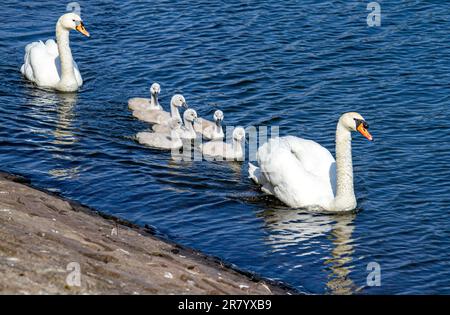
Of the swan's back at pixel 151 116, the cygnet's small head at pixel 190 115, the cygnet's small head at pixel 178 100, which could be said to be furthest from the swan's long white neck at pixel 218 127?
the swan's back at pixel 151 116

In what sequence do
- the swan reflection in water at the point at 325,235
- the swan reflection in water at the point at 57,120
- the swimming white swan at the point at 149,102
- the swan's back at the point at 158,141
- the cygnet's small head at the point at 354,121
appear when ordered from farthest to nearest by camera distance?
the swimming white swan at the point at 149,102
the swan's back at the point at 158,141
the swan reflection in water at the point at 57,120
the cygnet's small head at the point at 354,121
the swan reflection in water at the point at 325,235

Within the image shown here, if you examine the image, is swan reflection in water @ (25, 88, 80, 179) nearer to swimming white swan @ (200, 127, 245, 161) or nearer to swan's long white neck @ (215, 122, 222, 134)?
swimming white swan @ (200, 127, 245, 161)

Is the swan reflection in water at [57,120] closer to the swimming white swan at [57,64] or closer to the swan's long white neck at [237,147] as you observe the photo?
the swimming white swan at [57,64]

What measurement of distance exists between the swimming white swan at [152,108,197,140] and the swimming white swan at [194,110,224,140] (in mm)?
202

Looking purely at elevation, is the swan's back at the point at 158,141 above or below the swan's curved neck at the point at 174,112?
below

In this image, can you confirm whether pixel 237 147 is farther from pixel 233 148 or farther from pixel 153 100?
pixel 153 100

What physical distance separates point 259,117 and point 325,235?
5.27 meters

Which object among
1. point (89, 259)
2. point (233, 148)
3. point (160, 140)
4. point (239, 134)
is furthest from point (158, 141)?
point (89, 259)

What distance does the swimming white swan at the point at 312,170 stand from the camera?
51.6 feet

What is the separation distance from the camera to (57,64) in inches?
888

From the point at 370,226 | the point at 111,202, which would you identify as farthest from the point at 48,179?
the point at 370,226

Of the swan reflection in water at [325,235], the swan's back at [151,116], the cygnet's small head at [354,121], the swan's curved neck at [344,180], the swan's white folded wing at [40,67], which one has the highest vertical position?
the swan's white folded wing at [40,67]

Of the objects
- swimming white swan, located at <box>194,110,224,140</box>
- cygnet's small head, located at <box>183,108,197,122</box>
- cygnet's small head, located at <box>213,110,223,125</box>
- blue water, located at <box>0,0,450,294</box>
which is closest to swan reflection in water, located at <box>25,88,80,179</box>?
blue water, located at <box>0,0,450,294</box>

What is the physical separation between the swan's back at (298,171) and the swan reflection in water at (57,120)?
3.39 m
